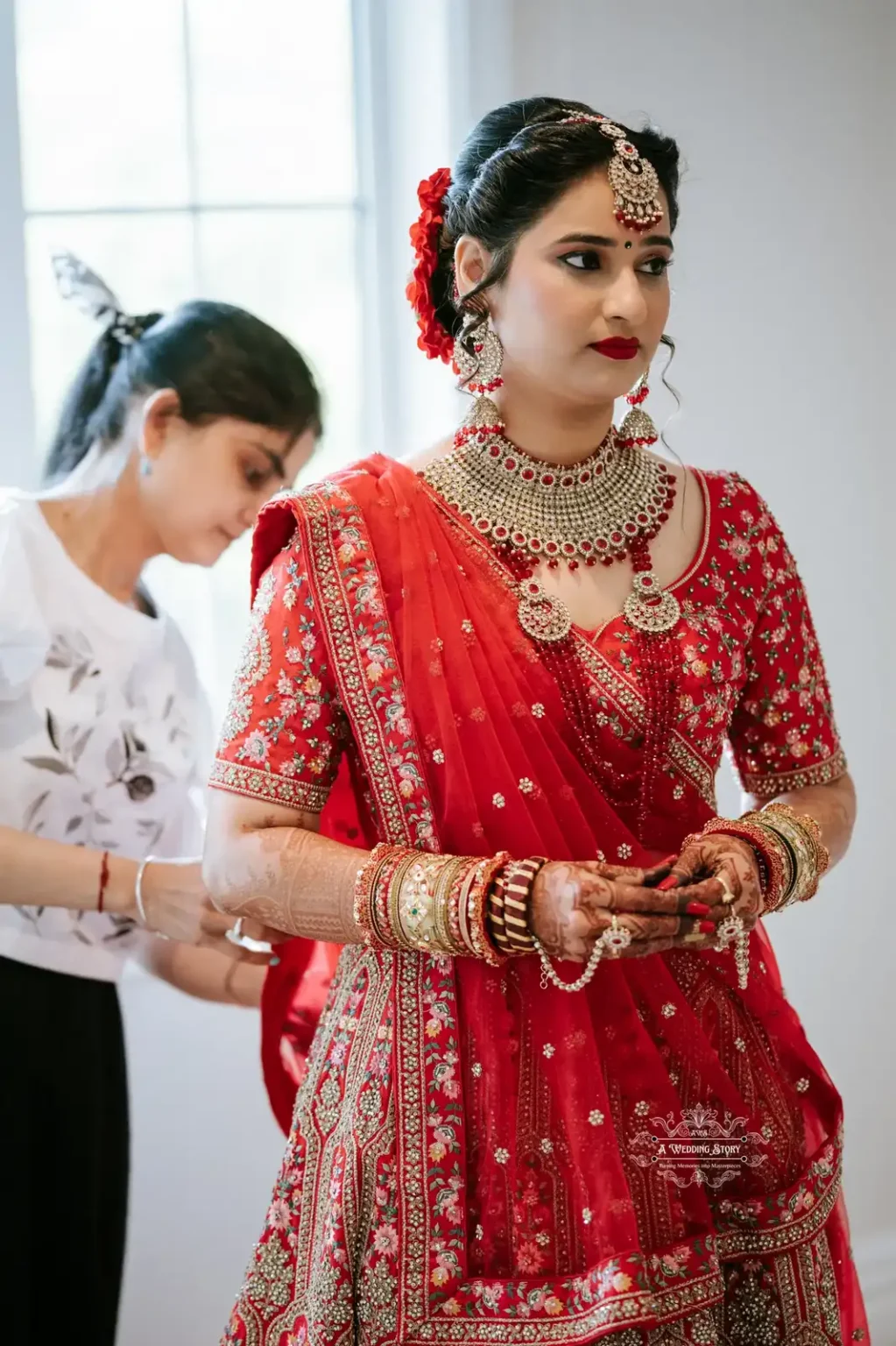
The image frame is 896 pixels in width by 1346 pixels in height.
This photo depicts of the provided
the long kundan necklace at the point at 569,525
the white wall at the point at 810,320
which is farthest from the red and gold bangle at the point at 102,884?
the white wall at the point at 810,320

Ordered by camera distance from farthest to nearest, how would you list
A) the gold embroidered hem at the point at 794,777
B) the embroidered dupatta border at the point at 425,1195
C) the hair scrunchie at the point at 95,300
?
the hair scrunchie at the point at 95,300, the gold embroidered hem at the point at 794,777, the embroidered dupatta border at the point at 425,1195

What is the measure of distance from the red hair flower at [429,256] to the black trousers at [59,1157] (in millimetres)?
843

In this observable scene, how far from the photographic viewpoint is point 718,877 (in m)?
1.13

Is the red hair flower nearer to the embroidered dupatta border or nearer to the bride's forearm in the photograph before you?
the embroidered dupatta border

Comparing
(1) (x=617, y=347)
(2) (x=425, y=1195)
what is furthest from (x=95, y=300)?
(2) (x=425, y=1195)

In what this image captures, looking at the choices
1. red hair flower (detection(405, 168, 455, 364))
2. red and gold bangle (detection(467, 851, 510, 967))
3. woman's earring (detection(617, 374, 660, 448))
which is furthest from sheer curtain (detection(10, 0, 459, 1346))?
red and gold bangle (detection(467, 851, 510, 967))

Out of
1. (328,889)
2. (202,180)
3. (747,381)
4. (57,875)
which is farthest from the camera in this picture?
(747,381)

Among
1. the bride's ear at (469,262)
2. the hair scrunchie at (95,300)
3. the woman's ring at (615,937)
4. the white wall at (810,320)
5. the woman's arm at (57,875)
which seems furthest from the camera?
the white wall at (810,320)

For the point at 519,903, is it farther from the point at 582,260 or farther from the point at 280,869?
the point at 582,260

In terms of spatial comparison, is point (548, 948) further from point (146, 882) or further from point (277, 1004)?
point (146, 882)

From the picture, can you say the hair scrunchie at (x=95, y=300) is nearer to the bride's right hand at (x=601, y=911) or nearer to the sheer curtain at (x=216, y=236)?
the sheer curtain at (x=216, y=236)

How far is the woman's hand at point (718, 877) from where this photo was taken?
1.09 meters

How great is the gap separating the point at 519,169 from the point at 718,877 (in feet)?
1.99

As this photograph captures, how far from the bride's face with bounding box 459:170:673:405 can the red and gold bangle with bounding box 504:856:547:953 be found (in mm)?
417
